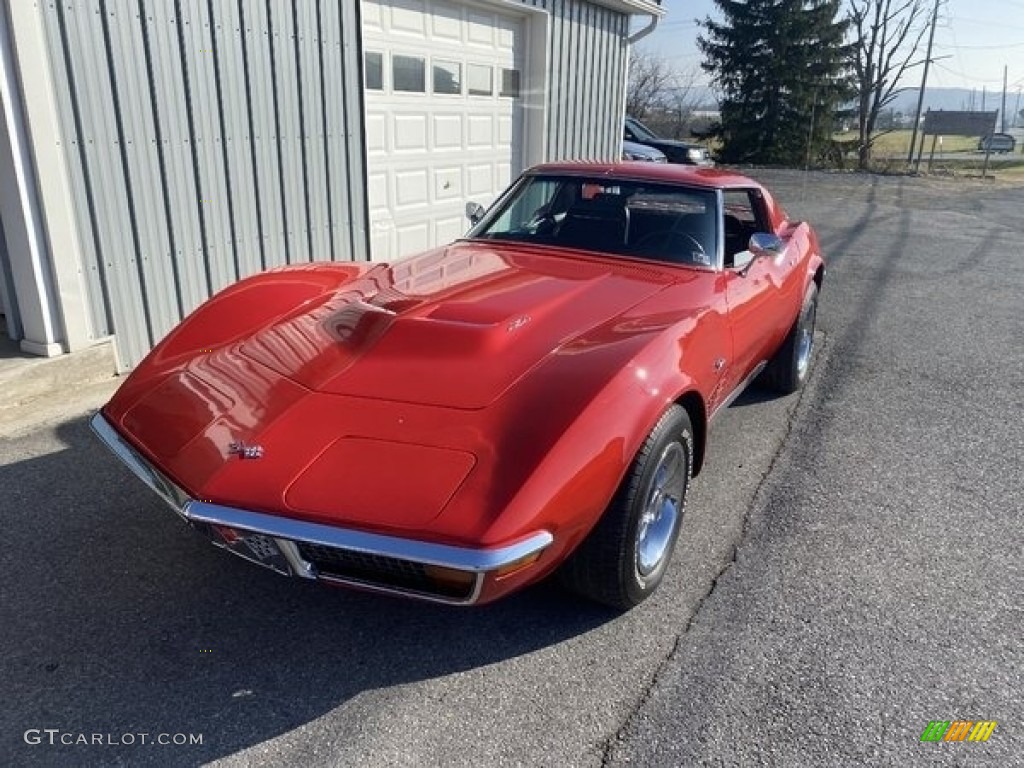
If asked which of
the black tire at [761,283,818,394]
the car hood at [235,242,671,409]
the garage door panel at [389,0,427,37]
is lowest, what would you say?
the black tire at [761,283,818,394]

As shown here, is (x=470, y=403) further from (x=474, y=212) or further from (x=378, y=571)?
(x=474, y=212)

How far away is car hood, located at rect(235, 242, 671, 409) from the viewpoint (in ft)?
8.76

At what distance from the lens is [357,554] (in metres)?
2.10

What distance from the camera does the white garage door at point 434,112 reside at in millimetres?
6730

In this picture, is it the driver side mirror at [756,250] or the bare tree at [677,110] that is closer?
the driver side mirror at [756,250]

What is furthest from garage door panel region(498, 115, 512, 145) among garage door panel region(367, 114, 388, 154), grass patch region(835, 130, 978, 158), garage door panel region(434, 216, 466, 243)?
grass patch region(835, 130, 978, 158)

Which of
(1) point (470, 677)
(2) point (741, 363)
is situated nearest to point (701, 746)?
(1) point (470, 677)

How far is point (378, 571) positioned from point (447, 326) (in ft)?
3.61

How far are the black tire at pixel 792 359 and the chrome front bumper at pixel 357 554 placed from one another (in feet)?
10.5

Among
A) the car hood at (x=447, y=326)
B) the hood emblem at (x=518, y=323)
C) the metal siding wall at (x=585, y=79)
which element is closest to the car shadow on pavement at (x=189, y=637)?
the car hood at (x=447, y=326)

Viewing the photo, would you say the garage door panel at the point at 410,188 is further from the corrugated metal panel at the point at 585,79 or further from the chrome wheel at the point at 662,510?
the chrome wheel at the point at 662,510

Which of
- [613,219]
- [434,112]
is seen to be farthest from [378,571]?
[434,112]

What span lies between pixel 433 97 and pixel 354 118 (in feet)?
4.53

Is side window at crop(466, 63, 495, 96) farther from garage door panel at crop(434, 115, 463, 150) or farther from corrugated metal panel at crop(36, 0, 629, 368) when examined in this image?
corrugated metal panel at crop(36, 0, 629, 368)
